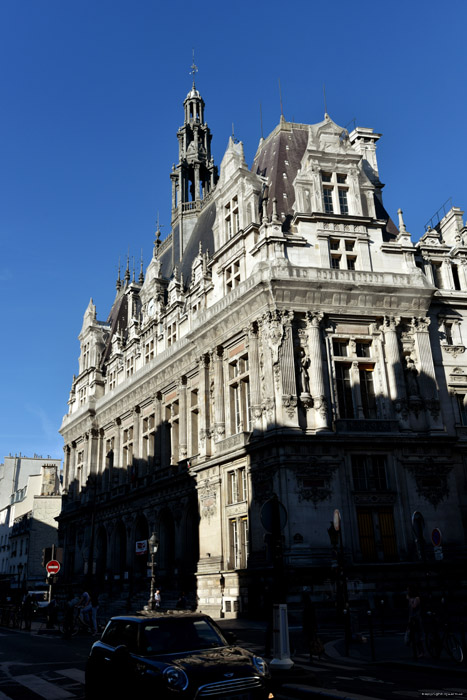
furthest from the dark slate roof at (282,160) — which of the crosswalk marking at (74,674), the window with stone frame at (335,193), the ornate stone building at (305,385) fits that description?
the crosswalk marking at (74,674)

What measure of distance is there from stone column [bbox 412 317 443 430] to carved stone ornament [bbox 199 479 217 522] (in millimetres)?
12501

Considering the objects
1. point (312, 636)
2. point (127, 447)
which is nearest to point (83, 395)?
point (127, 447)

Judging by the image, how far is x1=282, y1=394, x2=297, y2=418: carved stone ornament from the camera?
30375 millimetres

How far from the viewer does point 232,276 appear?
124 ft

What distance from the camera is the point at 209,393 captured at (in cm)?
3844

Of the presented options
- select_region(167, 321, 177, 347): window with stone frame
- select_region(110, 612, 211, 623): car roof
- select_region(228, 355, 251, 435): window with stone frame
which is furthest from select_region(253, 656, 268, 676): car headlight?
select_region(167, 321, 177, 347): window with stone frame

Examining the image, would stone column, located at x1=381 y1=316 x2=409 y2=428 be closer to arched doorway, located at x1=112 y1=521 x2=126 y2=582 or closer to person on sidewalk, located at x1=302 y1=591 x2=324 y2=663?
person on sidewalk, located at x1=302 y1=591 x2=324 y2=663

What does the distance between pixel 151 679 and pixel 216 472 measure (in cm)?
2748

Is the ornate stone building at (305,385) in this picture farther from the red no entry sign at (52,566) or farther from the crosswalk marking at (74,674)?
the crosswalk marking at (74,674)

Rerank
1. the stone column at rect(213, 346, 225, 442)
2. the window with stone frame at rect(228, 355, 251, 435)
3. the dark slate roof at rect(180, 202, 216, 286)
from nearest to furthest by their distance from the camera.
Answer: the window with stone frame at rect(228, 355, 251, 435) < the stone column at rect(213, 346, 225, 442) < the dark slate roof at rect(180, 202, 216, 286)

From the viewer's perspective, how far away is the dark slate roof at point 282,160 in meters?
37.7

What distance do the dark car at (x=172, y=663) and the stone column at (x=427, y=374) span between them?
24942 millimetres

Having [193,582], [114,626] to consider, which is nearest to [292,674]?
[114,626]

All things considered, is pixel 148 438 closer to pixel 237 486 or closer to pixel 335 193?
pixel 237 486
